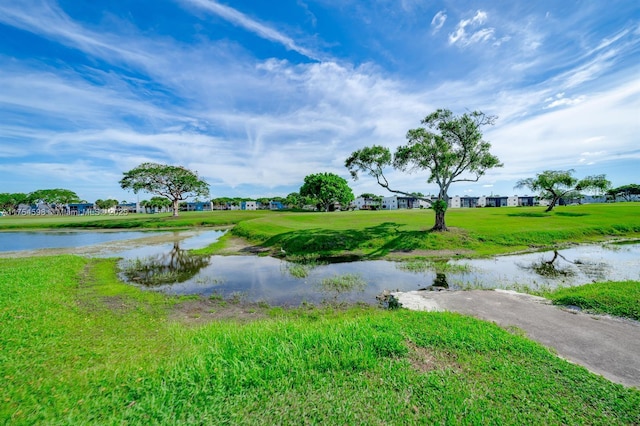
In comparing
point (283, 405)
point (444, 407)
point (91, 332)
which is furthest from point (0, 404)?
point (444, 407)

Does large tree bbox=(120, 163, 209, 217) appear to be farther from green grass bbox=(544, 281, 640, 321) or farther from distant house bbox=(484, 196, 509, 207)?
distant house bbox=(484, 196, 509, 207)

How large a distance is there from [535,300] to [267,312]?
11134mm

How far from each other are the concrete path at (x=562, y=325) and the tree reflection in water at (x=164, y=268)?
15.3 metres

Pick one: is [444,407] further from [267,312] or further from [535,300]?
[535,300]

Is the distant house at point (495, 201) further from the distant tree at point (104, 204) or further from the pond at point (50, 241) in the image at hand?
the distant tree at point (104, 204)

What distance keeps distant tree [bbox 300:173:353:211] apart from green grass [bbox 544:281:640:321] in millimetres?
85370

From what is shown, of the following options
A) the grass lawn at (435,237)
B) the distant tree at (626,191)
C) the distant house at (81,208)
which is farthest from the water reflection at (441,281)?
the distant house at (81,208)

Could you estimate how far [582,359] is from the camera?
6281 millimetres

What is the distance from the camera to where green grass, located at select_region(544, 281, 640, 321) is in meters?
9.28

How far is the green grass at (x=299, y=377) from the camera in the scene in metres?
4.32

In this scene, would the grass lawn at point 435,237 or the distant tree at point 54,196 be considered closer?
the grass lawn at point 435,237

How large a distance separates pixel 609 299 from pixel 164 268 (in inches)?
1034

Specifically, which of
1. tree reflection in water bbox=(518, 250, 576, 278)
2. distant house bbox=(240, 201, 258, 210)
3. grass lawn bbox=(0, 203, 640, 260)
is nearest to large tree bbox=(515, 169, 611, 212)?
grass lawn bbox=(0, 203, 640, 260)

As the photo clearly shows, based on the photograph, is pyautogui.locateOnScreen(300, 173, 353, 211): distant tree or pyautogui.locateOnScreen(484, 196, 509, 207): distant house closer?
pyautogui.locateOnScreen(300, 173, 353, 211): distant tree
